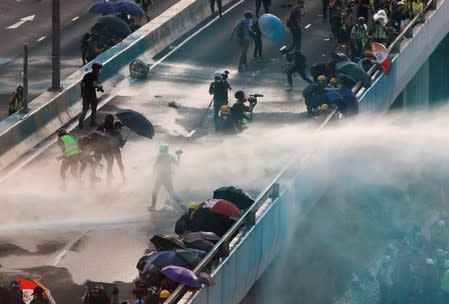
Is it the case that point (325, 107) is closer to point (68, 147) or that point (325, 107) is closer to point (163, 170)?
point (163, 170)

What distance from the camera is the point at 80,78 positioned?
161 feet

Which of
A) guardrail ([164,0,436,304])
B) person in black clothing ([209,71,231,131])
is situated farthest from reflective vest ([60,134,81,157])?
person in black clothing ([209,71,231,131])

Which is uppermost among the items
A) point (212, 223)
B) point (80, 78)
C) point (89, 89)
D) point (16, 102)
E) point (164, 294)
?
point (164, 294)

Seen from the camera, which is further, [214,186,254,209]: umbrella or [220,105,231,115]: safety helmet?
[220,105,231,115]: safety helmet

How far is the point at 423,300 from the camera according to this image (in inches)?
1705

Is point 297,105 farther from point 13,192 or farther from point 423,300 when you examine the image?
point 13,192

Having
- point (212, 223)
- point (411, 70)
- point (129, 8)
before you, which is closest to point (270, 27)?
point (129, 8)

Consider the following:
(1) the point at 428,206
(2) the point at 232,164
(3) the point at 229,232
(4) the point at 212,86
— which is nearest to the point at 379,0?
(1) the point at 428,206

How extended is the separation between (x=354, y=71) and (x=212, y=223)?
14.3 meters

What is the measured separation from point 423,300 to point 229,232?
1185 centimetres

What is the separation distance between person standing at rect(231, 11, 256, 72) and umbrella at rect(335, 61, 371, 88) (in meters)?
6.06

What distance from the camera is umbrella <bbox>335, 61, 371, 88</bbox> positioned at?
47406 mm

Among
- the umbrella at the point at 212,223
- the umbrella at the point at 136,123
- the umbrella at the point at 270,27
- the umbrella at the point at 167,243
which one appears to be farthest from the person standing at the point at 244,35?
the umbrella at the point at 167,243

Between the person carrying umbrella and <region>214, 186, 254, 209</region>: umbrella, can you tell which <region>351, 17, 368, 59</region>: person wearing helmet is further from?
<region>214, 186, 254, 209</region>: umbrella
